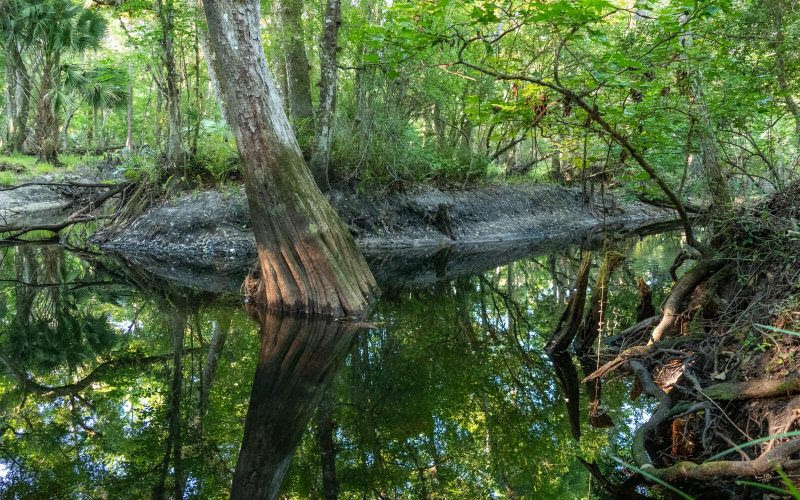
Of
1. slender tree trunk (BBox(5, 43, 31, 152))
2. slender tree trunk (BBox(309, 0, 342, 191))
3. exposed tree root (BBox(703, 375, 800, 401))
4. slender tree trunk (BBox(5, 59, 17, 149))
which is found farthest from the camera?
slender tree trunk (BBox(5, 59, 17, 149))

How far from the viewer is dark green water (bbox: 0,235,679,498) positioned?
3732 mm

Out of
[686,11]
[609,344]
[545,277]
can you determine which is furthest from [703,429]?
[545,277]

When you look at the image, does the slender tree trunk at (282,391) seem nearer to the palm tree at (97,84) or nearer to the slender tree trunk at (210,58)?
the slender tree trunk at (210,58)

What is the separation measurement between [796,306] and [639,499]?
1624 millimetres

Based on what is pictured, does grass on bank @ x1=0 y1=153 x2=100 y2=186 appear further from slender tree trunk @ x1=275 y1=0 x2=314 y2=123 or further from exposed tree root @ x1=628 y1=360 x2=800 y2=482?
exposed tree root @ x1=628 y1=360 x2=800 y2=482

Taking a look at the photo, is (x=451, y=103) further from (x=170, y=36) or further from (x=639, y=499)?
(x=639, y=499)

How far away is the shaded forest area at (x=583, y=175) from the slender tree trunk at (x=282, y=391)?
3cm

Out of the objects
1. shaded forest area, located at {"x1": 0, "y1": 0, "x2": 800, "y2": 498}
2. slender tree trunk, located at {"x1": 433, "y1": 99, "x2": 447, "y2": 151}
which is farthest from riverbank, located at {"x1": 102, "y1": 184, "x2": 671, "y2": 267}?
slender tree trunk, located at {"x1": 433, "y1": 99, "x2": 447, "y2": 151}

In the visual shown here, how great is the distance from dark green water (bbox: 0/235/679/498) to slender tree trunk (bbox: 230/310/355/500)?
0.07 feet

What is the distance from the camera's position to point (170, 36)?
12.5m

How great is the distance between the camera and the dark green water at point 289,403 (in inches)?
147

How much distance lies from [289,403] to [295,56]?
10712 mm

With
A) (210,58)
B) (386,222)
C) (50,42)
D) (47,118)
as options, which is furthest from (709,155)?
(47,118)

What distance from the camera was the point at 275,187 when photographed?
7.50m
